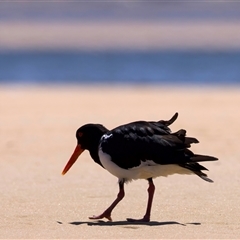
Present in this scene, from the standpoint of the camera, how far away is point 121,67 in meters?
29.5

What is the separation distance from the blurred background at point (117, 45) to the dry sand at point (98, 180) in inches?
302

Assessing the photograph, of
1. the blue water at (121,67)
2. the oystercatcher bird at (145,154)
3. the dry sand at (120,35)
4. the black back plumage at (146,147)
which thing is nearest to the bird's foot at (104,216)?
the oystercatcher bird at (145,154)

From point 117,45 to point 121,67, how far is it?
1622 centimetres

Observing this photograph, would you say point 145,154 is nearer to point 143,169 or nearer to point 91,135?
point 143,169

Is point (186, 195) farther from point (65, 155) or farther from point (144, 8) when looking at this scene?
point (144, 8)

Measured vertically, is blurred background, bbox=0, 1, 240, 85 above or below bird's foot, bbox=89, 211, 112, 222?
above

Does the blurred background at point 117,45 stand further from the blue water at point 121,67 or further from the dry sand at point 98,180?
the dry sand at point 98,180

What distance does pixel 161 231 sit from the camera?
6785 mm

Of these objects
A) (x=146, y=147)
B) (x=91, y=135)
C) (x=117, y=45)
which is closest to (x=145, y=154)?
(x=146, y=147)

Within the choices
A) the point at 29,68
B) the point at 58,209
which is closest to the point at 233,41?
the point at 29,68

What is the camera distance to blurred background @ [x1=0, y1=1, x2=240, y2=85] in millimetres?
26034

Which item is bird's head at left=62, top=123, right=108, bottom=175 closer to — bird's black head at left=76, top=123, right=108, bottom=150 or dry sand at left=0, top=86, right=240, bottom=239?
bird's black head at left=76, top=123, right=108, bottom=150

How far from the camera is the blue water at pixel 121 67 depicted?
79.8ft

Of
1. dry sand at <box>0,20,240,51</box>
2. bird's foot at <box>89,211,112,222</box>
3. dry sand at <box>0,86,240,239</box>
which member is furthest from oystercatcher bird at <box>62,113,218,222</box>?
dry sand at <box>0,20,240,51</box>
